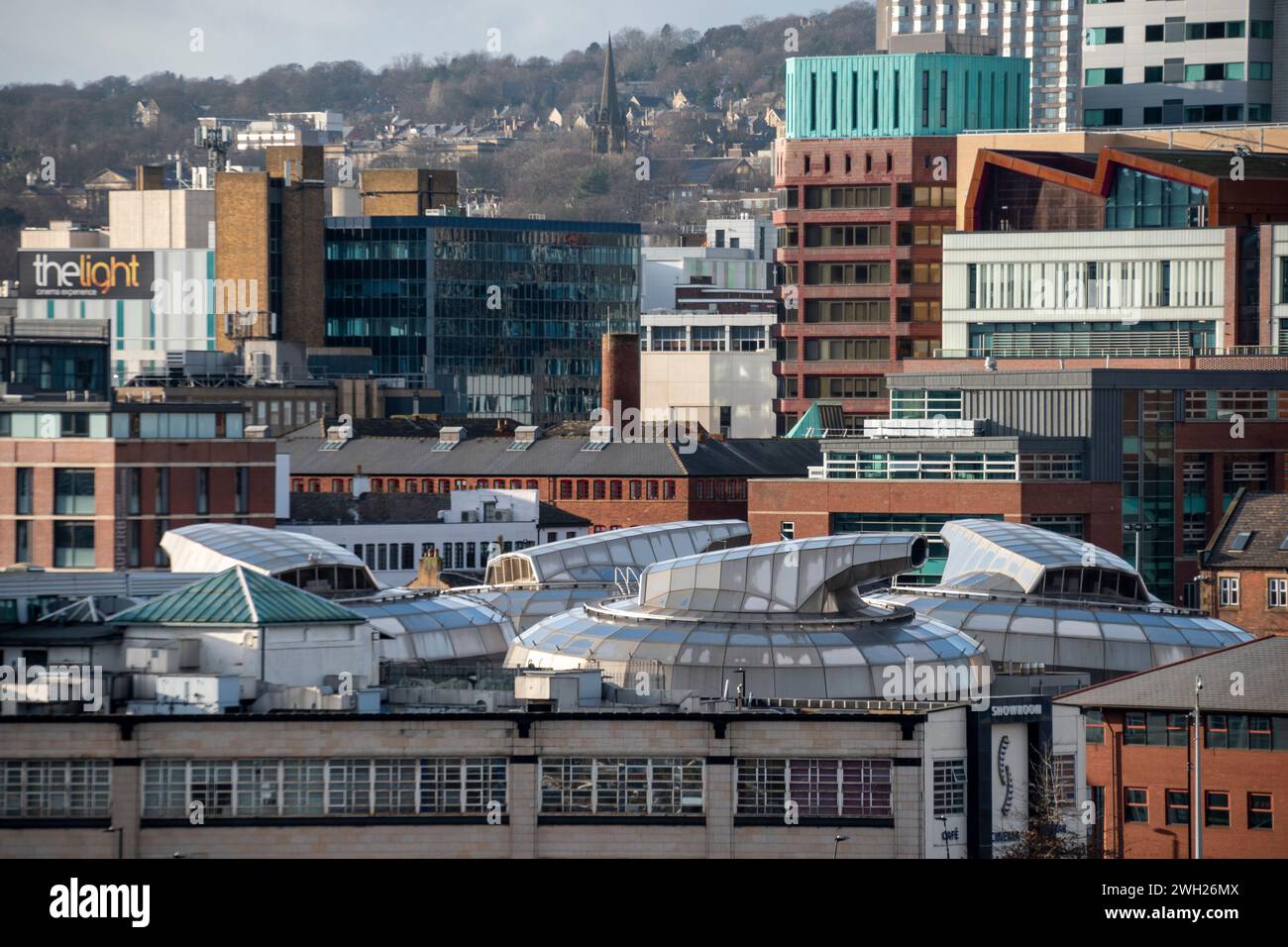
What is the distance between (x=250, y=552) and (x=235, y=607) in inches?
1138

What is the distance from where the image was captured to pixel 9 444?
120 m

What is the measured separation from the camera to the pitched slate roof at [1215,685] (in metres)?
77.2

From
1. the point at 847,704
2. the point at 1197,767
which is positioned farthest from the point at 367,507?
the point at 847,704

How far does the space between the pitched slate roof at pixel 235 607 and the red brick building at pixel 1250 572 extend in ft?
178

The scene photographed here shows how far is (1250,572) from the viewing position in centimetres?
11188

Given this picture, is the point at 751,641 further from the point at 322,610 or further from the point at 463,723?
the point at 463,723

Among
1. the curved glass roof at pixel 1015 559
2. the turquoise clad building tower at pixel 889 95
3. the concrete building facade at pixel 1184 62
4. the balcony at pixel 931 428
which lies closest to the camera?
the curved glass roof at pixel 1015 559

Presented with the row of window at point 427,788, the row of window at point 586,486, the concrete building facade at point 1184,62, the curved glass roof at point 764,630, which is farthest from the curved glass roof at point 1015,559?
the concrete building facade at point 1184,62

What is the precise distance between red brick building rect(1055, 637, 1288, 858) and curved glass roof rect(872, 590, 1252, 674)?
11838 mm

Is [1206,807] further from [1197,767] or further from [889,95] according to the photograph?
[889,95]

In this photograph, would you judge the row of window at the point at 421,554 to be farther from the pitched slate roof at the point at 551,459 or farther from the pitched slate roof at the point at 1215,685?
the pitched slate roof at the point at 1215,685
